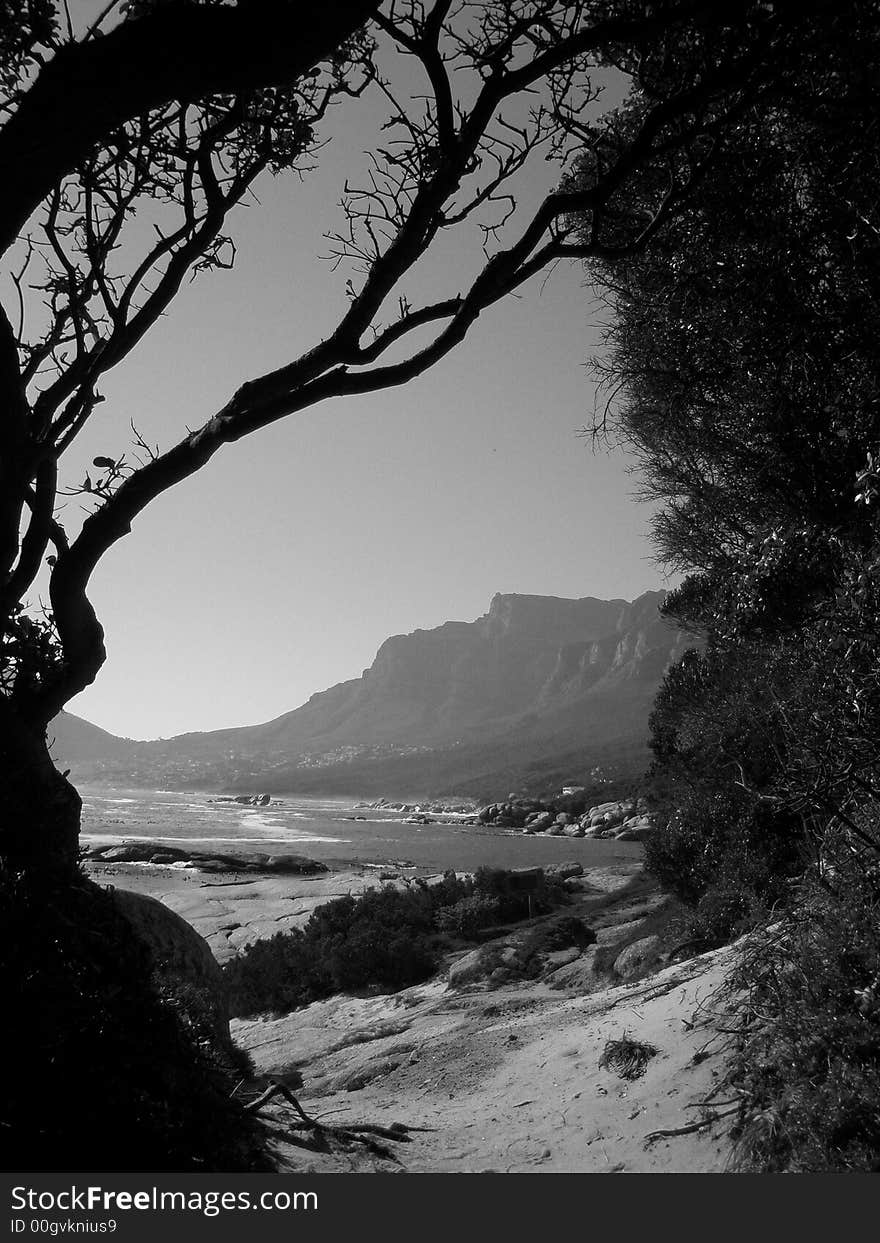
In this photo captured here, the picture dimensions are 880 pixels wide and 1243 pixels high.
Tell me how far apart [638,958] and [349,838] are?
144 feet

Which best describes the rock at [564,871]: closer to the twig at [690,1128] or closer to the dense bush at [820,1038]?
the twig at [690,1128]

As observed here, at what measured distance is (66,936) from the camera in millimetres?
3398

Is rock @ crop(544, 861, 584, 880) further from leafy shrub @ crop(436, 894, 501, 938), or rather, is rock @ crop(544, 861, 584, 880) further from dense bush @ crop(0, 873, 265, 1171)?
dense bush @ crop(0, 873, 265, 1171)

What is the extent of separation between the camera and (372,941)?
15.2 meters

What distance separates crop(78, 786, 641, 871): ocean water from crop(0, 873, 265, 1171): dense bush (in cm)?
3123

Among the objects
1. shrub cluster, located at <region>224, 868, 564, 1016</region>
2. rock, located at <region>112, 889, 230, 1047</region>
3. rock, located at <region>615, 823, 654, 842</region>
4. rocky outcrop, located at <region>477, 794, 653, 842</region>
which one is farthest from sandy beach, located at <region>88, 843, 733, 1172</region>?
rocky outcrop, located at <region>477, 794, 653, 842</region>

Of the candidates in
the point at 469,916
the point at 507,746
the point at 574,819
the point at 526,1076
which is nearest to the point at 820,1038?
the point at 526,1076

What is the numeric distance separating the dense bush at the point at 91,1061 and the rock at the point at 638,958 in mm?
8069

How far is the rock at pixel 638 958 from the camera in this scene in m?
10.7

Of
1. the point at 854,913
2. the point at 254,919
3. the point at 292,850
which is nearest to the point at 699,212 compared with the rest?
the point at 854,913

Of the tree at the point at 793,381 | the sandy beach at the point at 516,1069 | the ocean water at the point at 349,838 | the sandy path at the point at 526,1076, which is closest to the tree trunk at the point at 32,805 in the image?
the sandy beach at the point at 516,1069

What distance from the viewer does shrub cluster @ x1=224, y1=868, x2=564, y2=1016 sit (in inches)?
557
